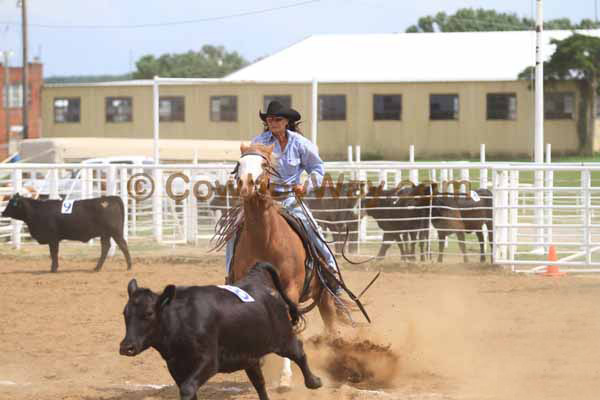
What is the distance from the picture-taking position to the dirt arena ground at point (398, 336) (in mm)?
6562

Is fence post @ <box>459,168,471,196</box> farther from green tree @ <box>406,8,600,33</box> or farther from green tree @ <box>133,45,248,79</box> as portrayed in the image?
green tree @ <box>133,45,248,79</box>

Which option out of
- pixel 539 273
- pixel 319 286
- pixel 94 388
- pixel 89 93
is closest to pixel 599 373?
pixel 319 286

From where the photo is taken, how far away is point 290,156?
6.91m

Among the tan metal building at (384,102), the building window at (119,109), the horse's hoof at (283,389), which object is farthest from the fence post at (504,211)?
the building window at (119,109)

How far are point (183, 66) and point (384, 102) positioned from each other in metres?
61.6

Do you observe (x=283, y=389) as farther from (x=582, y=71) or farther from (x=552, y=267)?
(x=582, y=71)

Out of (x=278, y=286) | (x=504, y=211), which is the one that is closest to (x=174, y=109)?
(x=504, y=211)

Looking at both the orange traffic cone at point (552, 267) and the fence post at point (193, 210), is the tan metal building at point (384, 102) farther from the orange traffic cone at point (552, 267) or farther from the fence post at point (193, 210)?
the orange traffic cone at point (552, 267)

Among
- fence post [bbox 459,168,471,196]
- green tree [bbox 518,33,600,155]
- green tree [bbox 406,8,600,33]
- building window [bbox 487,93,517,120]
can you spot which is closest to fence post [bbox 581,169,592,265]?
fence post [bbox 459,168,471,196]

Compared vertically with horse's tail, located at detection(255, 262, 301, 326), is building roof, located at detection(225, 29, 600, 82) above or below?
above

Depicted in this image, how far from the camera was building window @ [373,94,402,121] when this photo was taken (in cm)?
3478

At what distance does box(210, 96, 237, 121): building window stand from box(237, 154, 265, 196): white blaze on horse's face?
29631 millimetres

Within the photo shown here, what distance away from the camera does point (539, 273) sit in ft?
42.7

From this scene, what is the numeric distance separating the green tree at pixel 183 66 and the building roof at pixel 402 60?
150ft
